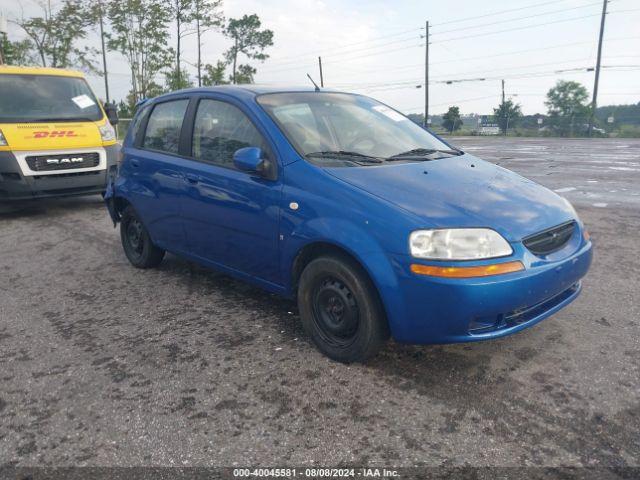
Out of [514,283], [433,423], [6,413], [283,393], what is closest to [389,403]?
[433,423]

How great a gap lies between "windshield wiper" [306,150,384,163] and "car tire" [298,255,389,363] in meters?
0.70

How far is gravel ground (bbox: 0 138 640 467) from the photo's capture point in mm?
2240

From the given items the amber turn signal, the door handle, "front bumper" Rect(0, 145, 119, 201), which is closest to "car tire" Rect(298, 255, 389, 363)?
the amber turn signal

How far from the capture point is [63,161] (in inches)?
292

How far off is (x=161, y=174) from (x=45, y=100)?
4.87 m

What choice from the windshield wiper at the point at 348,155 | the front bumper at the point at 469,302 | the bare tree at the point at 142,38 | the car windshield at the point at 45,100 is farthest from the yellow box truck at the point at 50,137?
the bare tree at the point at 142,38

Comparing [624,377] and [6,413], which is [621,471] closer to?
[624,377]

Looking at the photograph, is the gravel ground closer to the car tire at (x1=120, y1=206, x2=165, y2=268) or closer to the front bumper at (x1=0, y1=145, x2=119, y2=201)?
the car tire at (x1=120, y1=206, x2=165, y2=268)

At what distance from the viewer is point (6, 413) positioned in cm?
255

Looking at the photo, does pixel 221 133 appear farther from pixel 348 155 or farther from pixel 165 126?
pixel 348 155

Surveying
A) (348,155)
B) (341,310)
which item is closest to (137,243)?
(348,155)

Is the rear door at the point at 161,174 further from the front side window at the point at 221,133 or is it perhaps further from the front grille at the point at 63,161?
the front grille at the point at 63,161

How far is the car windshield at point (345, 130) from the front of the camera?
10.9ft

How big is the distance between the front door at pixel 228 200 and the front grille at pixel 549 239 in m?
1.45
